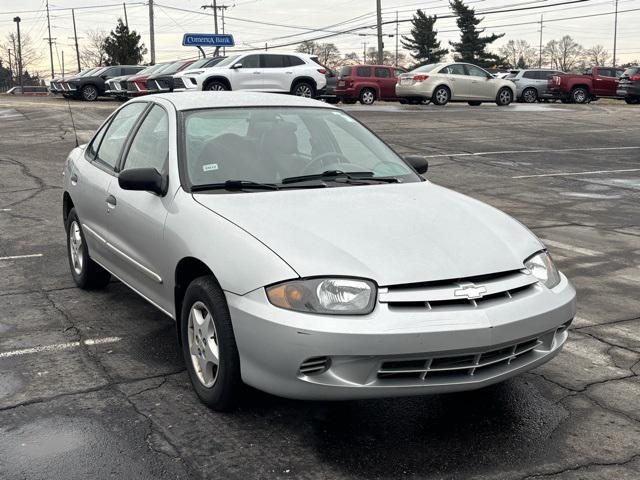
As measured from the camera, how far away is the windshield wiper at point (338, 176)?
439cm

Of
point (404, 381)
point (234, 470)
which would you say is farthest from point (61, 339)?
point (404, 381)

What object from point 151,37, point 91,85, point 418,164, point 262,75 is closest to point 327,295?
point 418,164

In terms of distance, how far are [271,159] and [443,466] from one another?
2.06 m

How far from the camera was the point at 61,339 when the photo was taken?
493 cm

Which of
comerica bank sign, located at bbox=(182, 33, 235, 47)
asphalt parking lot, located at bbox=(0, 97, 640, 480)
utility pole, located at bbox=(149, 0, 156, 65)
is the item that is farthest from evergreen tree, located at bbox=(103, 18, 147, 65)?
asphalt parking lot, located at bbox=(0, 97, 640, 480)

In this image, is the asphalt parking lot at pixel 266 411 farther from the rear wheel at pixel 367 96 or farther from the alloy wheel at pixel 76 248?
the rear wheel at pixel 367 96

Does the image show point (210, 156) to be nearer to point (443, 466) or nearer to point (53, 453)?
point (53, 453)

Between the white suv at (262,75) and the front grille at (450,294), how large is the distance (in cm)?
2077

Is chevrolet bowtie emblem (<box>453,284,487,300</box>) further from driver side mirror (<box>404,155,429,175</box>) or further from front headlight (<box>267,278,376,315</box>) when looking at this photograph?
driver side mirror (<box>404,155,429,175</box>)

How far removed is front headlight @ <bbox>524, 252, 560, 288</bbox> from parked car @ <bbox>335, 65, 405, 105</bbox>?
25782 mm

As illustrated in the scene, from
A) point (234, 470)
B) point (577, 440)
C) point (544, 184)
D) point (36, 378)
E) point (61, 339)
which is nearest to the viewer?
point (234, 470)

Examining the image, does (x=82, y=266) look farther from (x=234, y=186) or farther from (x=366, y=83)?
(x=366, y=83)

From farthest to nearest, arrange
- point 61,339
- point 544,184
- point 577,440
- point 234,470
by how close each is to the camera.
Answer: point 544,184, point 61,339, point 577,440, point 234,470

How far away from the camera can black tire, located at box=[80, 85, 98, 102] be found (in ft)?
105
